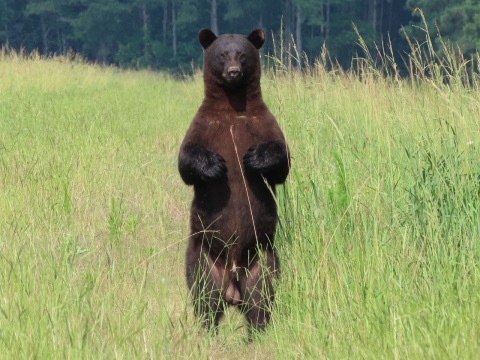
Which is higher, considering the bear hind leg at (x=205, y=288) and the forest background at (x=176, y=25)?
the forest background at (x=176, y=25)

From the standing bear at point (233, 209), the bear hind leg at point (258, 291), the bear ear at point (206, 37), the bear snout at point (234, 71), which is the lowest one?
the bear hind leg at point (258, 291)

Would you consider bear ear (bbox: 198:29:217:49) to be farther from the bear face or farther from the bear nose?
the bear nose

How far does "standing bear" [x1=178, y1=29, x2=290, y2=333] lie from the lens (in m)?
3.95

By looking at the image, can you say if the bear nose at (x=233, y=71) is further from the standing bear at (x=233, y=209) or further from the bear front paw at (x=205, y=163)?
the bear front paw at (x=205, y=163)

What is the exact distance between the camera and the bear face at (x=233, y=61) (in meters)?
4.07

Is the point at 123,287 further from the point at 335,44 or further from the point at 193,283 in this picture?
the point at 335,44

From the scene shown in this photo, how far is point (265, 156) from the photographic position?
383 centimetres

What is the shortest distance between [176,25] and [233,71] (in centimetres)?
5051

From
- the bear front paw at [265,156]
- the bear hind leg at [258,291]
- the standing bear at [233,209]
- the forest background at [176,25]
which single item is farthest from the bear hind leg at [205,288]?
the forest background at [176,25]

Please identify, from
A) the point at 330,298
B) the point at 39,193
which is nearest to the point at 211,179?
the point at 330,298

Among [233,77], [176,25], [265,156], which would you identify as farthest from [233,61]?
[176,25]

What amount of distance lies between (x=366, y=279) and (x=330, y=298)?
0.22 m

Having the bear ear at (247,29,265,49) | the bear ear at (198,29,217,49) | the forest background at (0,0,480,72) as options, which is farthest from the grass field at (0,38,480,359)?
the forest background at (0,0,480,72)

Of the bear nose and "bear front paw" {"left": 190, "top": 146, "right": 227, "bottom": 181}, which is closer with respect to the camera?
"bear front paw" {"left": 190, "top": 146, "right": 227, "bottom": 181}
